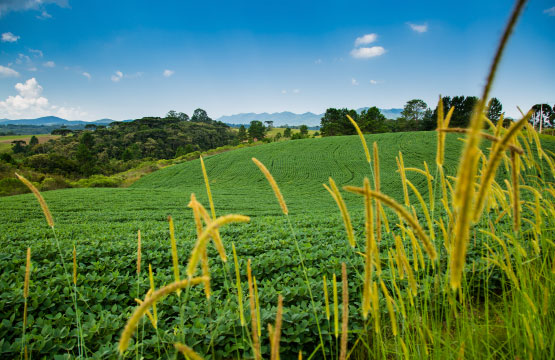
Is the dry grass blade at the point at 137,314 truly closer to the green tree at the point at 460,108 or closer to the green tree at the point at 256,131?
the green tree at the point at 460,108

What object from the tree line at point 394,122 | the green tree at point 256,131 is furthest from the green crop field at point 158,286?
the green tree at point 256,131

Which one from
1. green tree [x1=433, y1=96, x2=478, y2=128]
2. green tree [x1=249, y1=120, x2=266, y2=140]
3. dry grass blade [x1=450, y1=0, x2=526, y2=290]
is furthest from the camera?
green tree [x1=249, y1=120, x2=266, y2=140]

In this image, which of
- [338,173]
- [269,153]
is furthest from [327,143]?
[338,173]

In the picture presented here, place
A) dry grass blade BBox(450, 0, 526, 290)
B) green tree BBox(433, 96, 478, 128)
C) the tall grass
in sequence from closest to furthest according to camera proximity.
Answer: dry grass blade BBox(450, 0, 526, 290) → the tall grass → green tree BBox(433, 96, 478, 128)

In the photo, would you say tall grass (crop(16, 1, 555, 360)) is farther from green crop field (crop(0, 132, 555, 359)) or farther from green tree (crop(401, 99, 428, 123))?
green tree (crop(401, 99, 428, 123))

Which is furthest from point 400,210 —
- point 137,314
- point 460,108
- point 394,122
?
point 394,122

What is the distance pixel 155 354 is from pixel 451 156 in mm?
38804

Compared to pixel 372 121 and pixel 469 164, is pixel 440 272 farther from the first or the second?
pixel 372 121

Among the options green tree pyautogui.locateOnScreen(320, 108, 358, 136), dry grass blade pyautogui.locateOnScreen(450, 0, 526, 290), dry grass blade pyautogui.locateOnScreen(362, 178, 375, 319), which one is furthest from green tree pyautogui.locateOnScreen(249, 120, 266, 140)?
dry grass blade pyautogui.locateOnScreen(450, 0, 526, 290)

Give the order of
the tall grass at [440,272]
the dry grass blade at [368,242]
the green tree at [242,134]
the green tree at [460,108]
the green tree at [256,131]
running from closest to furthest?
the tall grass at [440,272] < the dry grass blade at [368,242] < the green tree at [460,108] < the green tree at [256,131] < the green tree at [242,134]

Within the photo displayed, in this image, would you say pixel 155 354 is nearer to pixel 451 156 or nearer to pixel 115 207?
pixel 115 207

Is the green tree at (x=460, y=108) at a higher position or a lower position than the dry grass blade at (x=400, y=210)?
higher

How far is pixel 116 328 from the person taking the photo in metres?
2.88

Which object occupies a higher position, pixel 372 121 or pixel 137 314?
pixel 372 121
